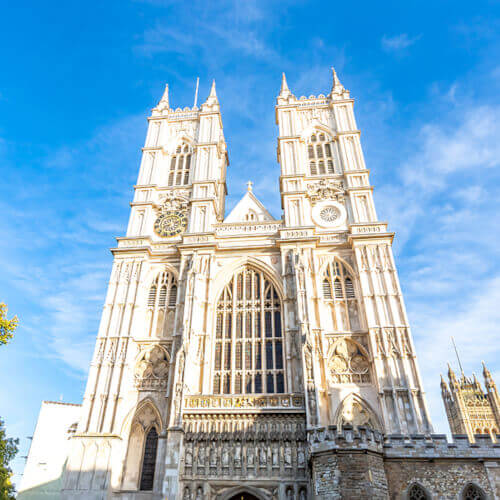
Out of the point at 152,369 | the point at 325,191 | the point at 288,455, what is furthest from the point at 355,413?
the point at 325,191

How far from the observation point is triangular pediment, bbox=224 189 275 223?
27625mm

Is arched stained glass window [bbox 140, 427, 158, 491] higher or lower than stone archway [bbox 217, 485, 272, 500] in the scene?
higher

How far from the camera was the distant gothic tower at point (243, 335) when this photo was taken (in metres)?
18.0

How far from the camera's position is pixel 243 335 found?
2228cm

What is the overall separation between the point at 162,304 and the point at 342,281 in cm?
1047

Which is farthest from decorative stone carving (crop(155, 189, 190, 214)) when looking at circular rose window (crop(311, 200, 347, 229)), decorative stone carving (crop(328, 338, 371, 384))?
decorative stone carving (crop(328, 338, 371, 384))

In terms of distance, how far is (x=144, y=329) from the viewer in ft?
76.2

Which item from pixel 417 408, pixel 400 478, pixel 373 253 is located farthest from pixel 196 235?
pixel 400 478

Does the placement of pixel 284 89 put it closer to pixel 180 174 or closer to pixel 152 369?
pixel 180 174

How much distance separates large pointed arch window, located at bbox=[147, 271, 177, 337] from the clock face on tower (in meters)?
2.96

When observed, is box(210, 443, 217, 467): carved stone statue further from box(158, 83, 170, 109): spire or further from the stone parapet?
box(158, 83, 170, 109): spire

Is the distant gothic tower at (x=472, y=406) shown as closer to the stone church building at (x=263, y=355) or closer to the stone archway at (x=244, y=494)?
the stone church building at (x=263, y=355)

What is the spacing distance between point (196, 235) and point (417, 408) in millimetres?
15025

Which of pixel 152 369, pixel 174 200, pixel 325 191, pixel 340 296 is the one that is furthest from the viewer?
pixel 174 200
